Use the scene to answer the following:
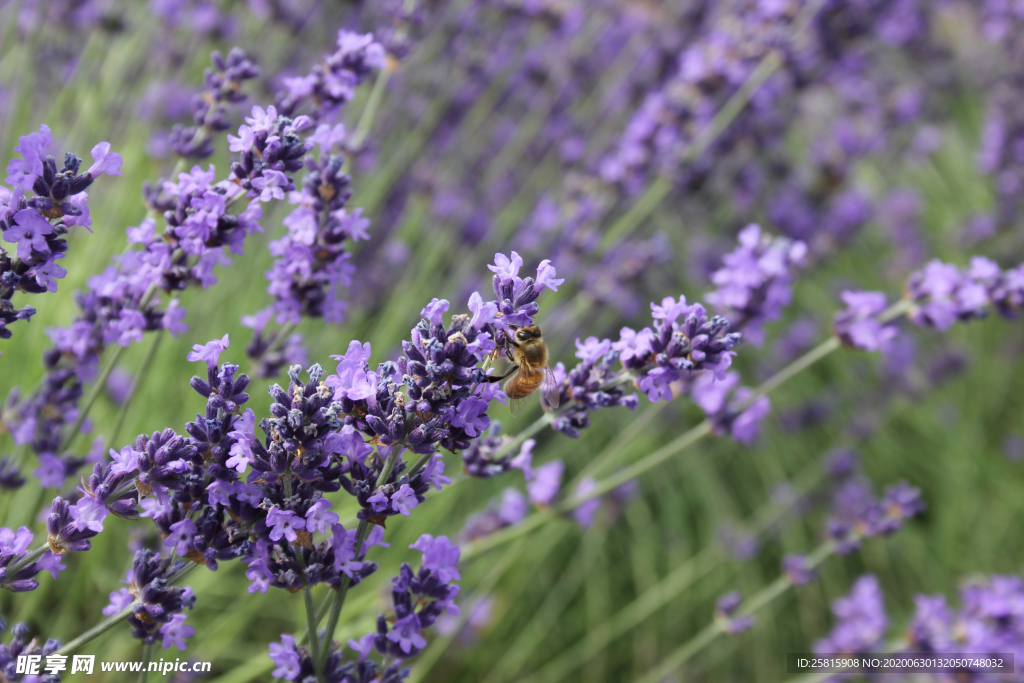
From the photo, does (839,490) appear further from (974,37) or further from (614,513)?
(974,37)

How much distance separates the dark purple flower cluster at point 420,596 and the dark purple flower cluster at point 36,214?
2.58ft

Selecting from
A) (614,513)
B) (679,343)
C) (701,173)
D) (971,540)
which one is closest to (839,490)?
(971,540)

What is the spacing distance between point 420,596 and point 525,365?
0.60 meters

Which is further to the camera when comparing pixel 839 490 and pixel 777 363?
pixel 777 363

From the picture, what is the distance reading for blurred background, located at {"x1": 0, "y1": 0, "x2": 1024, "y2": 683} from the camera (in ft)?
8.88

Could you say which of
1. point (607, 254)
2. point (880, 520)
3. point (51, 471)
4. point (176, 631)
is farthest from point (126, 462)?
point (607, 254)

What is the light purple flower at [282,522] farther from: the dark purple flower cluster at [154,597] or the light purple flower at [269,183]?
the light purple flower at [269,183]

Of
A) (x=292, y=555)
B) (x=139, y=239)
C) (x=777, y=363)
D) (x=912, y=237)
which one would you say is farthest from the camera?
(x=912, y=237)

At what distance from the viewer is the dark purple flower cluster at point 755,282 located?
1.89 m

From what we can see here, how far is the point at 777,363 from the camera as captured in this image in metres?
4.38

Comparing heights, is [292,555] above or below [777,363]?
below

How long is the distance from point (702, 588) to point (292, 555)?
2.97m

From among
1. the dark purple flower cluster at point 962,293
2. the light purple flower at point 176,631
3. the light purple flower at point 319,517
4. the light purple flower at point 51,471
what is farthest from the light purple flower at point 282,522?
the dark purple flower cluster at point 962,293

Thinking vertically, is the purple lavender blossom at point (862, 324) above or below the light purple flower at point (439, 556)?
above
